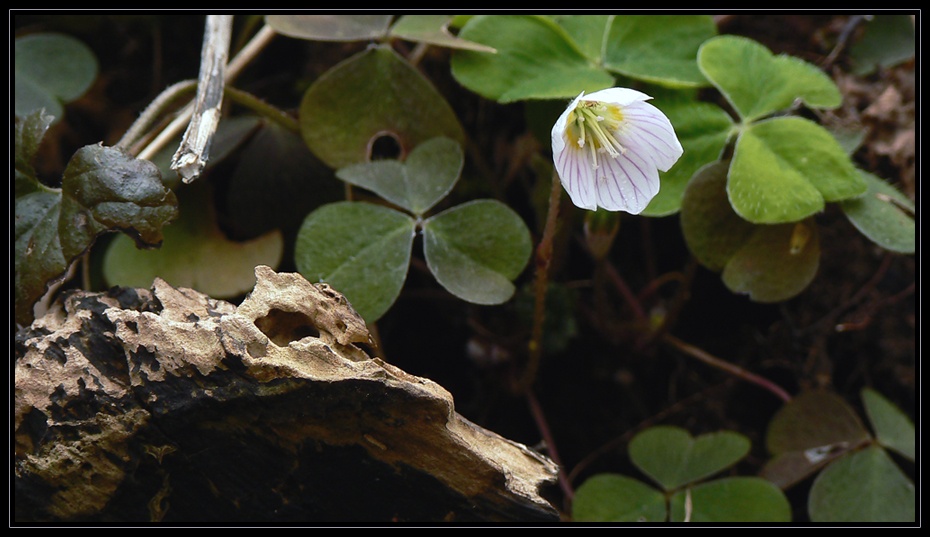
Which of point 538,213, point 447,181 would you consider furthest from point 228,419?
point 538,213

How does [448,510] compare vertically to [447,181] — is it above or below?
below

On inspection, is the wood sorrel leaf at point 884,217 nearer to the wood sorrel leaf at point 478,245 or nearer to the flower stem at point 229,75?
the wood sorrel leaf at point 478,245

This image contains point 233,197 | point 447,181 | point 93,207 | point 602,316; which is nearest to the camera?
point 93,207

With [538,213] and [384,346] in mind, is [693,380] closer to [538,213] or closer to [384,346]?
[538,213]

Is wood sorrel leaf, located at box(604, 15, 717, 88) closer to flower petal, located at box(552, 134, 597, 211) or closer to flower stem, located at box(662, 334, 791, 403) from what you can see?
flower petal, located at box(552, 134, 597, 211)

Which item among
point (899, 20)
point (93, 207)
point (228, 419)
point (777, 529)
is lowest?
point (777, 529)

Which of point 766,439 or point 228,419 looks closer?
point 228,419
